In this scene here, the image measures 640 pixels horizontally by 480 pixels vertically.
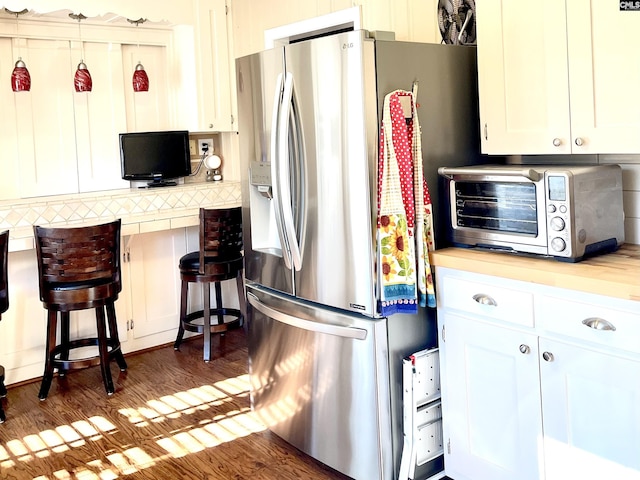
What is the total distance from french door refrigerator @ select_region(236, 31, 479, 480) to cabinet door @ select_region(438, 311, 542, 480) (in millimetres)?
190

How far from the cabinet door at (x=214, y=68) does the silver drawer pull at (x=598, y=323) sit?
3322 millimetres

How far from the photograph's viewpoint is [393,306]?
7.99 feet

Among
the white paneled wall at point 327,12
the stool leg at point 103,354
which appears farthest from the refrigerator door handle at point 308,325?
the white paneled wall at point 327,12

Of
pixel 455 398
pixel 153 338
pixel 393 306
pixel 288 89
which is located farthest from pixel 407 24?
pixel 153 338

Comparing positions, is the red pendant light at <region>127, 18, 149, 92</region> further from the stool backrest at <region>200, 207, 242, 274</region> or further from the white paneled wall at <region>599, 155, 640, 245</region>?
the white paneled wall at <region>599, 155, 640, 245</region>

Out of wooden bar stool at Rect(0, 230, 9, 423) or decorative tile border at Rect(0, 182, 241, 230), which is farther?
decorative tile border at Rect(0, 182, 241, 230)

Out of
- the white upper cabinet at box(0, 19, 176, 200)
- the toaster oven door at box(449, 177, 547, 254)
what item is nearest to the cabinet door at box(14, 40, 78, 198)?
the white upper cabinet at box(0, 19, 176, 200)

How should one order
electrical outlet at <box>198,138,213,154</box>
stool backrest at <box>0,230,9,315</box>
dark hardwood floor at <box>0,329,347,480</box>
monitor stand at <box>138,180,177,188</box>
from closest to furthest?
dark hardwood floor at <box>0,329,347,480</box>, stool backrest at <box>0,230,9,315</box>, monitor stand at <box>138,180,177,188</box>, electrical outlet at <box>198,138,213,154</box>

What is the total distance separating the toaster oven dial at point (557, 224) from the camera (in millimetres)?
2199

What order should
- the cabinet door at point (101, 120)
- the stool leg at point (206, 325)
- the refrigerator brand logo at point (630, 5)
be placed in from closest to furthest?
the refrigerator brand logo at point (630, 5), the stool leg at point (206, 325), the cabinet door at point (101, 120)

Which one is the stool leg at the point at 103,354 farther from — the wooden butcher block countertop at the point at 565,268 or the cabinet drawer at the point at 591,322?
the cabinet drawer at the point at 591,322

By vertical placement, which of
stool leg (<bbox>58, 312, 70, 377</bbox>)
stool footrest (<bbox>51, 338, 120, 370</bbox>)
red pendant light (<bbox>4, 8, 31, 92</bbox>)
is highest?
red pendant light (<bbox>4, 8, 31, 92</bbox>)

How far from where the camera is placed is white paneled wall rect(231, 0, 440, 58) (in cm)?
345

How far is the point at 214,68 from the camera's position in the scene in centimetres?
477
